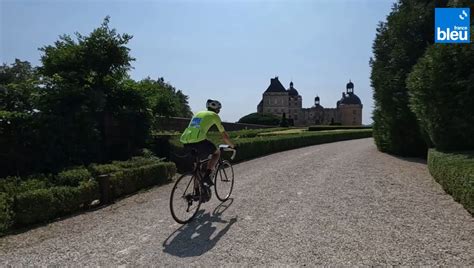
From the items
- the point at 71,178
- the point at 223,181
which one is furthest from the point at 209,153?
the point at 71,178

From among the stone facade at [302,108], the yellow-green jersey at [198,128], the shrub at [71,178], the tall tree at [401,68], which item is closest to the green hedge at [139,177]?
the shrub at [71,178]

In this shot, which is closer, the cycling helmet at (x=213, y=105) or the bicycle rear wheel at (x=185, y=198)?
the bicycle rear wheel at (x=185, y=198)

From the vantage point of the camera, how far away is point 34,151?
30.5 ft

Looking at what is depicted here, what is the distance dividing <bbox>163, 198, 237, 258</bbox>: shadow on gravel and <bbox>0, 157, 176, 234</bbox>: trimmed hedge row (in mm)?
2672

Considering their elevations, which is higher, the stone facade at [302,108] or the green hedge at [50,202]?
the stone facade at [302,108]

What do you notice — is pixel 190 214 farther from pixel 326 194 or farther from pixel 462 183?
pixel 462 183

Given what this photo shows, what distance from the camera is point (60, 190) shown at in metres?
6.59

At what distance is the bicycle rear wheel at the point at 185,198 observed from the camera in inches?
228

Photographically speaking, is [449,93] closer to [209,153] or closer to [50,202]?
[209,153]

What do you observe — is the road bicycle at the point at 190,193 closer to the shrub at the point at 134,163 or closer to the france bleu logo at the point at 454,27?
the shrub at the point at 134,163

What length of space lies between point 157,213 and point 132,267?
8.05 ft

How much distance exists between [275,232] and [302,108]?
110m

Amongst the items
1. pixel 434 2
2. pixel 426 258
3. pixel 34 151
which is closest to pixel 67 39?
pixel 34 151

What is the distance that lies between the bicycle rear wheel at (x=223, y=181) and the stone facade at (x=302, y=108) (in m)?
90.1
